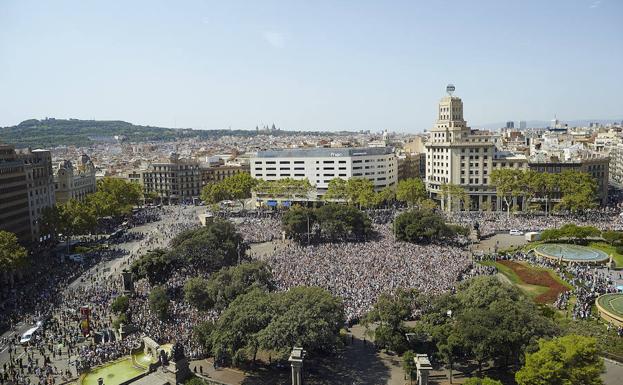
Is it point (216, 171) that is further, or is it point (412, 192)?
point (216, 171)

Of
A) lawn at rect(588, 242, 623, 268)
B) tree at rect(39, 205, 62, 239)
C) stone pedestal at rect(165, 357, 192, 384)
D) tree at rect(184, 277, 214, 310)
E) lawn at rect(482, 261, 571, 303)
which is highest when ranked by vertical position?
tree at rect(39, 205, 62, 239)

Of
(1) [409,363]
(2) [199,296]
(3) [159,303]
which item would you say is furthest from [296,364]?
(3) [159,303]

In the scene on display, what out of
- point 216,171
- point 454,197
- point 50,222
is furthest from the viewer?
point 216,171

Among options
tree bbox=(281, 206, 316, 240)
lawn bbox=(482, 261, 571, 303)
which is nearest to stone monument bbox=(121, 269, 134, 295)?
tree bbox=(281, 206, 316, 240)

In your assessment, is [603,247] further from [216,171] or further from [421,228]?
[216,171]

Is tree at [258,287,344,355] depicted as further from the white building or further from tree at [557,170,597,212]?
the white building

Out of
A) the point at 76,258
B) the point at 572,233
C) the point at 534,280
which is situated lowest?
the point at 534,280
